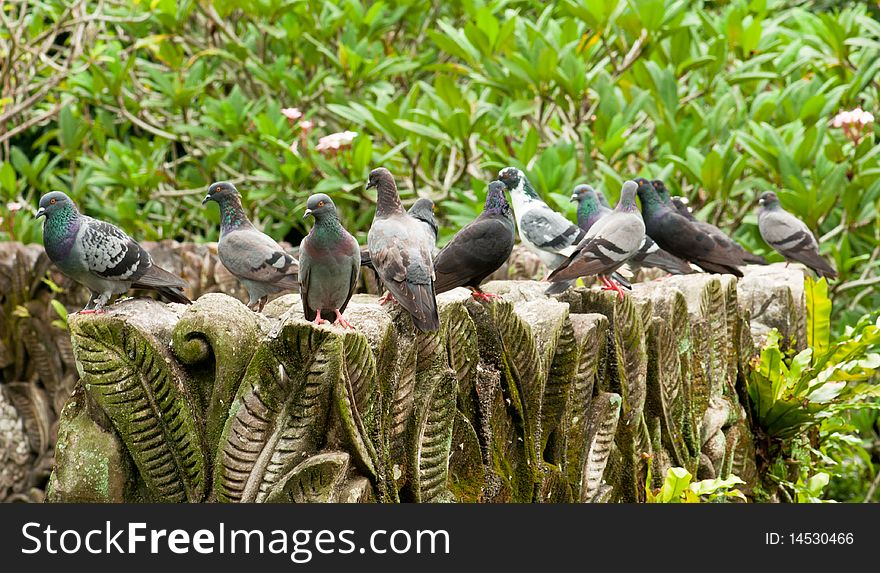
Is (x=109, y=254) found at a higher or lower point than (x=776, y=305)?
higher

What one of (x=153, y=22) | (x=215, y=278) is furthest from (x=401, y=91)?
(x=215, y=278)

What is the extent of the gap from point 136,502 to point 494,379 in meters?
1.15

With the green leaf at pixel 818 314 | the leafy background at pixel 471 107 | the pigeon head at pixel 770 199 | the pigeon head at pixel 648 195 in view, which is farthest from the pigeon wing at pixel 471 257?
the pigeon head at pixel 770 199

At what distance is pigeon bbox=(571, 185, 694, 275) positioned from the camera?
546 centimetres

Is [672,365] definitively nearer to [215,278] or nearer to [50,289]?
[215,278]

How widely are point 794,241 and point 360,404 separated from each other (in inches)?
160

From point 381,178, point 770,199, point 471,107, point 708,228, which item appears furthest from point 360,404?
point 471,107

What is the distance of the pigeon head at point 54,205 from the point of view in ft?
11.4

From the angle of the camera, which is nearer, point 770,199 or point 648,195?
point 648,195

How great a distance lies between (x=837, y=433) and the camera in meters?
5.98

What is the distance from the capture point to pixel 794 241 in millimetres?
Answer: 6234

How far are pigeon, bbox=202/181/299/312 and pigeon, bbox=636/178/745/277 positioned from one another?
2220 mm

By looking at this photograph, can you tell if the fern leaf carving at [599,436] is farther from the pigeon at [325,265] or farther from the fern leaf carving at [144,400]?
the fern leaf carving at [144,400]

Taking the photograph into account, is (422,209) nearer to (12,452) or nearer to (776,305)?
(776,305)
